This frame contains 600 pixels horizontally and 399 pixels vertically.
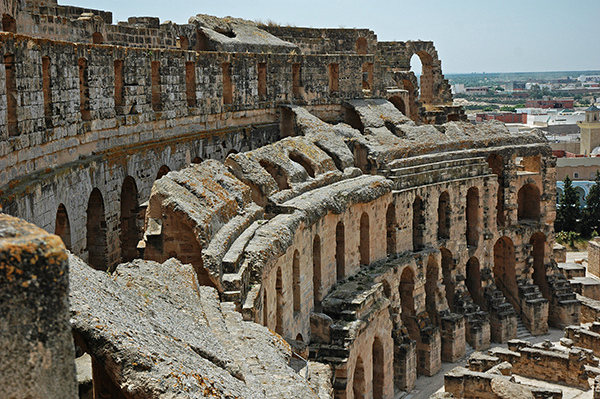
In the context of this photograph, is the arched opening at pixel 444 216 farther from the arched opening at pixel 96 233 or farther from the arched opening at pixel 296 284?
the arched opening at pixel 96 233

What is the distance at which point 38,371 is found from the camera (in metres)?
4.02

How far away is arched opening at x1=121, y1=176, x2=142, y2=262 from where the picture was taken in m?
15.6

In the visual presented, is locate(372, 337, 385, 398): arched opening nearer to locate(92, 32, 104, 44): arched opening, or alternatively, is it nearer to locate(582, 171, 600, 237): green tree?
locate(92, 32, 104, 44): arched opening

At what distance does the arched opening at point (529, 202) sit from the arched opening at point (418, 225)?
7.32m

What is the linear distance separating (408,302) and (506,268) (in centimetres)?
654

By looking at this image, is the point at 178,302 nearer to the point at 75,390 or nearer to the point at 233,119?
the point at 75,390

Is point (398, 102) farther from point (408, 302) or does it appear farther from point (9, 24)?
point (9, 24)

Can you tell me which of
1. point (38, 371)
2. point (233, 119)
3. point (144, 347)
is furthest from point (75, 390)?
point (233, 119)

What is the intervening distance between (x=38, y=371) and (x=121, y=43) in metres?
17.8

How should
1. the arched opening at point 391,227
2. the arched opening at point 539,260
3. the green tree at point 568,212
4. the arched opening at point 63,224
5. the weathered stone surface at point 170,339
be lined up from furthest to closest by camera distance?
the green tree at point 568,212
the arched opening at point 539,260
the arched opening at point 391,227
the arched opening at point 63,224
the weathered stone surface at point 170,339

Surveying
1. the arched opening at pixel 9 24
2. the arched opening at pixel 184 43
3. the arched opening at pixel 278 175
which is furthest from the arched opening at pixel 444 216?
the arched opening at pixel 9 24

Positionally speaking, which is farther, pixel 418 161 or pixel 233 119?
pixel 418 161

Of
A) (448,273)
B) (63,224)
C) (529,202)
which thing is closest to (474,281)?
(448,273)

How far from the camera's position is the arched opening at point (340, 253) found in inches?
776
